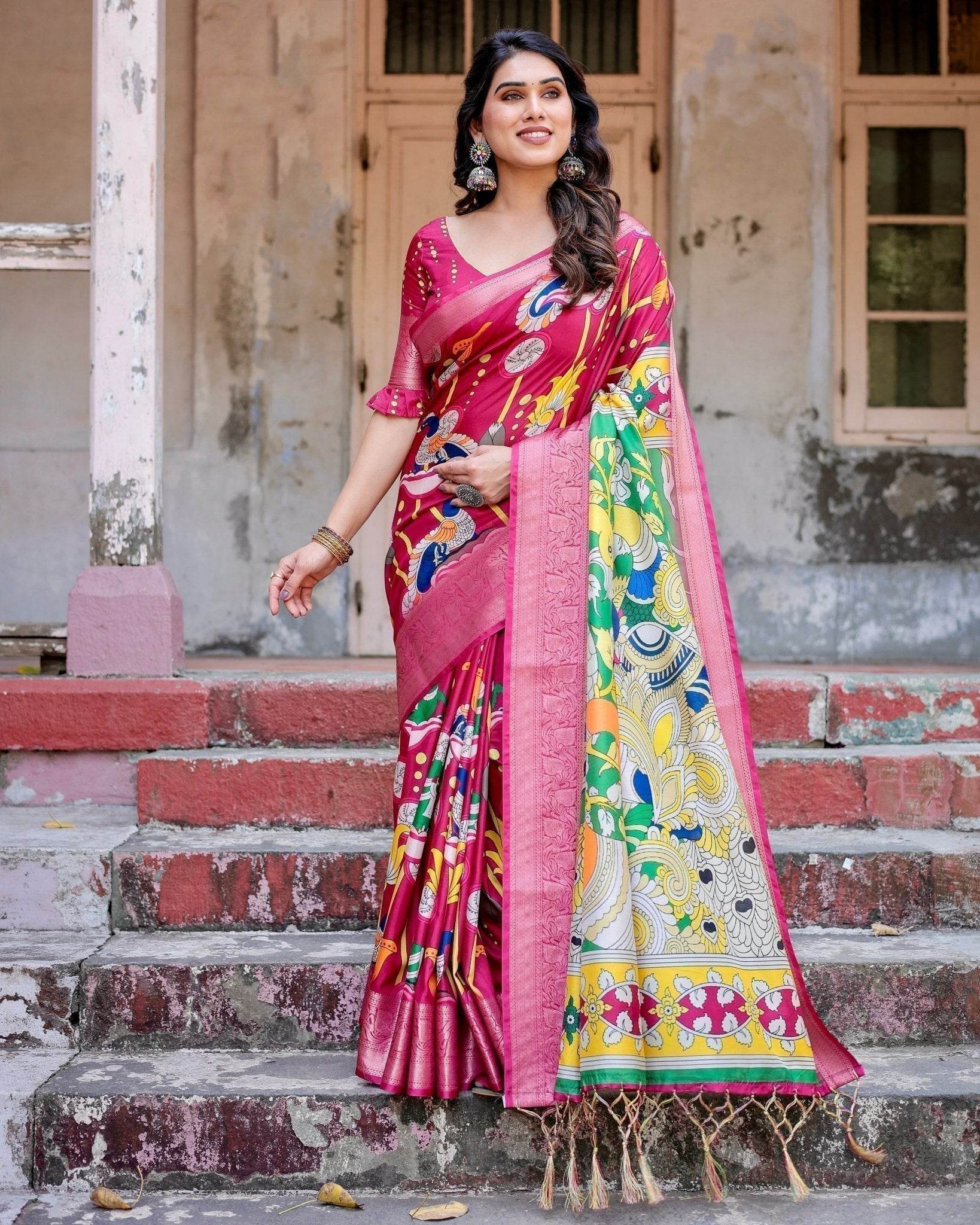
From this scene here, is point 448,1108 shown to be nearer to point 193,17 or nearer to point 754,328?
point 754,328

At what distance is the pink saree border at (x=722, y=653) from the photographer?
2352 mm

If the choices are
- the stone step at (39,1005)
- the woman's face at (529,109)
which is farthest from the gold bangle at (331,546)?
the stone step at (39,1005)

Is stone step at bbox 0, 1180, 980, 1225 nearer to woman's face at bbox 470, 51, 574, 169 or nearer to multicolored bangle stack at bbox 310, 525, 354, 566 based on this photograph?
multicolored bangle stack at bbox 310, 525, 354, 566

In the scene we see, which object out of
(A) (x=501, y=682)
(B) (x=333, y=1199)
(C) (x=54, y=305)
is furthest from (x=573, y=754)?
(C) (x=54, y=305)

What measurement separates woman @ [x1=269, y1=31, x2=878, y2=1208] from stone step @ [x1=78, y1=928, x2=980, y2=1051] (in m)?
0.33

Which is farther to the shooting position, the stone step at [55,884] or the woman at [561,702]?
the stone step at [55,884]

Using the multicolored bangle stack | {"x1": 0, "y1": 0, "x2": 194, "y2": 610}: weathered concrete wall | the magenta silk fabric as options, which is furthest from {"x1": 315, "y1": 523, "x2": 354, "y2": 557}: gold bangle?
{"x1": 0, "y1": 0, "x2": 194, "y2": 610}: weathered concrete wall

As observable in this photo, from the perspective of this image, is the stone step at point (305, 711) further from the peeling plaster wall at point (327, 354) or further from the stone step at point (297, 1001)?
the peeling plaster wall at point (327, 354)

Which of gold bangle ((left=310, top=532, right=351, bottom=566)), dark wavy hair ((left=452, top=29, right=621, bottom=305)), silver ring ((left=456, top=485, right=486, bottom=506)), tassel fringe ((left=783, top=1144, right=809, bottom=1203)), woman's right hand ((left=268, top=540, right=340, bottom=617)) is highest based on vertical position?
dark wavy hair ((left=452, top=29, right=621, bottom=305))

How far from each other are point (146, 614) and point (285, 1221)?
5.92 ft

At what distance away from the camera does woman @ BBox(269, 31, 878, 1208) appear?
7.41 ft

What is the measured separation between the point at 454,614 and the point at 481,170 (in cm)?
84

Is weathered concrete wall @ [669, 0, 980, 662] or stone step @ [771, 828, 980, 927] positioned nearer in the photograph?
stone step @ [771, 828, 980, 927]

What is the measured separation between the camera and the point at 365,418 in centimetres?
587
